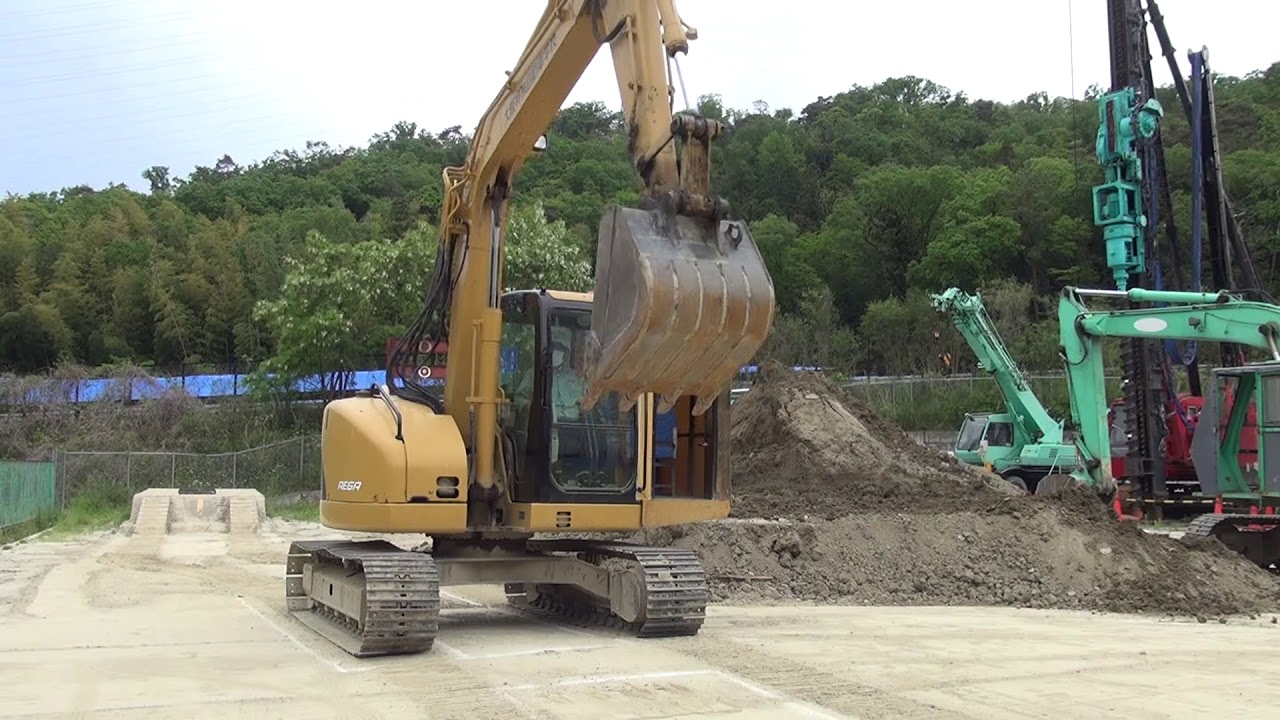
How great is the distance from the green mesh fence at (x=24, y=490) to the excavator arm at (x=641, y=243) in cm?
1565

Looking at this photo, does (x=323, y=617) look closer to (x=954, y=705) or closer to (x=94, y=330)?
(x=954, y=705)

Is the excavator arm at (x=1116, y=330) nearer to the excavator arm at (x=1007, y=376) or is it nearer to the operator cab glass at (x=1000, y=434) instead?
the excavator arm at (x=1007, y=376)

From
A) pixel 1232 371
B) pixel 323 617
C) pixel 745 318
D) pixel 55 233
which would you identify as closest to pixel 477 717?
pixel 745 318

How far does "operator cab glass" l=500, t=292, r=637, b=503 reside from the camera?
859 centimetres

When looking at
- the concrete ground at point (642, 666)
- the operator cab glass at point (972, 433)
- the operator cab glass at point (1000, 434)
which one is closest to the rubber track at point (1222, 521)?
the concrete ground at point (642, 666)

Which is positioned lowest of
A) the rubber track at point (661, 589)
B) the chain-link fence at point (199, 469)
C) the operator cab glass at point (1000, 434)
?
the rubber track at point (661, 589)

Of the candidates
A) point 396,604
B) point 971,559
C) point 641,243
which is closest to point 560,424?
point 396,604

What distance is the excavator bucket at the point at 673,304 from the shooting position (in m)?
5.66

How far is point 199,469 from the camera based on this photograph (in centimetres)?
2975

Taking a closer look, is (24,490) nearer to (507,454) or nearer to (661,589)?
(507,454)

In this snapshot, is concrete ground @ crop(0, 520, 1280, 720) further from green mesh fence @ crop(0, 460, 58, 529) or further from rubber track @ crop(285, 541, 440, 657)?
green mesh fence @ crop(0, 460, 58, 529)

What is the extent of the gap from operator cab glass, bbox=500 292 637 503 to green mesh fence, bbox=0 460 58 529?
1558 cm

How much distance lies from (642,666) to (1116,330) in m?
10.5

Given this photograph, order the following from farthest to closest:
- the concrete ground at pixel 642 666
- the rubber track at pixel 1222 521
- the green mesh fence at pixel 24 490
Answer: the green mesh fence at pixel 24 490
the rubber track at pixel 1222 521
the concrete ground at pixel 642 666
